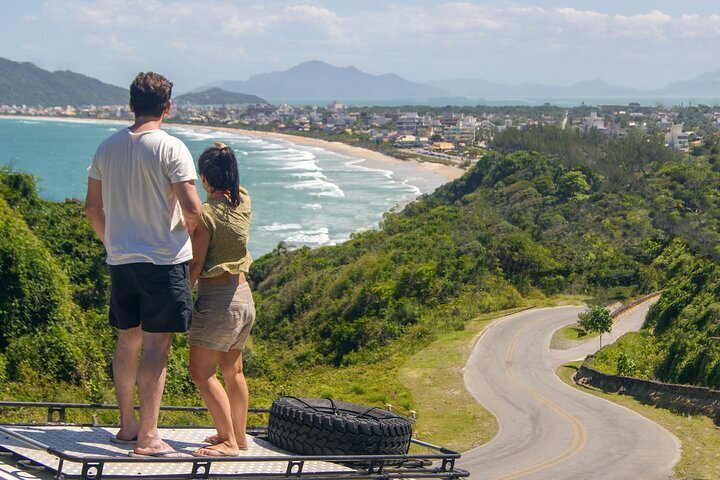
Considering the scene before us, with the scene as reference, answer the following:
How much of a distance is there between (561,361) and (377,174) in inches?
3102

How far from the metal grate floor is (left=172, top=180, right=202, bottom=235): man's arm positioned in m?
1.36

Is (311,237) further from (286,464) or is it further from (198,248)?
(286,464)

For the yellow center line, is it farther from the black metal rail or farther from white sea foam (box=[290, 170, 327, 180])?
white sea foam (box=[290, 170, 327, 180])

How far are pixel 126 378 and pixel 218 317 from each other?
639mm

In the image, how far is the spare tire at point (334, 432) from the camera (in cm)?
527

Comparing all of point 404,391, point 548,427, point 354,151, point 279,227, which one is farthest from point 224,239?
point 354,151

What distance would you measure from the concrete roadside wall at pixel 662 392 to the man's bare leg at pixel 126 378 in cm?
1491

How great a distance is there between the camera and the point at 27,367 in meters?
11.8

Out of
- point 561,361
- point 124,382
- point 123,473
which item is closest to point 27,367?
point 124,382

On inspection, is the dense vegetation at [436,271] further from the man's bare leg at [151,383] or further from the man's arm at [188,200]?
the man's arm at [188,200]

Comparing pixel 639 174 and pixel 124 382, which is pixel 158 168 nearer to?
pixel 124 382

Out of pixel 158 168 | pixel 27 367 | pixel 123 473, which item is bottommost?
pixel 27 367

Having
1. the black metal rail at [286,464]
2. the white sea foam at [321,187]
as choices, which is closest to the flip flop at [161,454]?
the black metal rail at [286,464]

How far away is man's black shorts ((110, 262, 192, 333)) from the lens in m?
4.89
